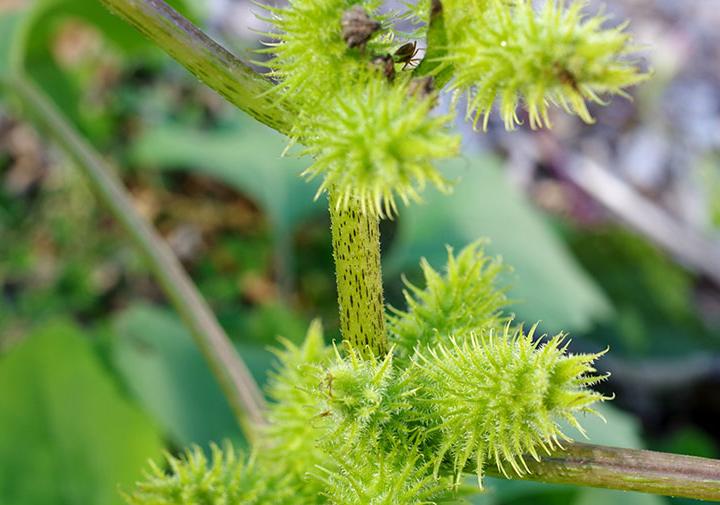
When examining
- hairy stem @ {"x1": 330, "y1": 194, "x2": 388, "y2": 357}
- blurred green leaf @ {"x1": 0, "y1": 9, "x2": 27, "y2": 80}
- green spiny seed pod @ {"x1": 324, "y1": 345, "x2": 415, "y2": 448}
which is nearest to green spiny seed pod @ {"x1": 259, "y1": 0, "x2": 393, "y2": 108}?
hairy stem @ {"x1": 330, "y1": 194, "x2": 388, "y2": 357}

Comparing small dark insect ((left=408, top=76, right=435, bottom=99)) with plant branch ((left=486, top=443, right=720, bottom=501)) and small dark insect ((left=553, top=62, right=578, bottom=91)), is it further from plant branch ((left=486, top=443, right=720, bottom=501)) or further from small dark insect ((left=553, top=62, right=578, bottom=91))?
plant branch ((left=486, top=443, right=720, bottom=501))

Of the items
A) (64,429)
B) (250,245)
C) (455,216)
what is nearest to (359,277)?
(64,429)

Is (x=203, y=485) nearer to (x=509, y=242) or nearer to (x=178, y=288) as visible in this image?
(x=178, y=288)

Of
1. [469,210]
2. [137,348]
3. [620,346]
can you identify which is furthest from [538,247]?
[137,348]

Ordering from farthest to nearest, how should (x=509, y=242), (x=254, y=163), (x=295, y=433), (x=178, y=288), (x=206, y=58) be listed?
1. (x=254, y=163)
2. (x=509, y=242)
3. (x=178, y=288)
4. (x=295, y=433)
5. (x=206, y=58)

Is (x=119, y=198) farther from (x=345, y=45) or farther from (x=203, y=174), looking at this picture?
(x=203, y=174)

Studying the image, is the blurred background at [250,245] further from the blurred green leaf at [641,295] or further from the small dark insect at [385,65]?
the small dark insect at [385,65]
